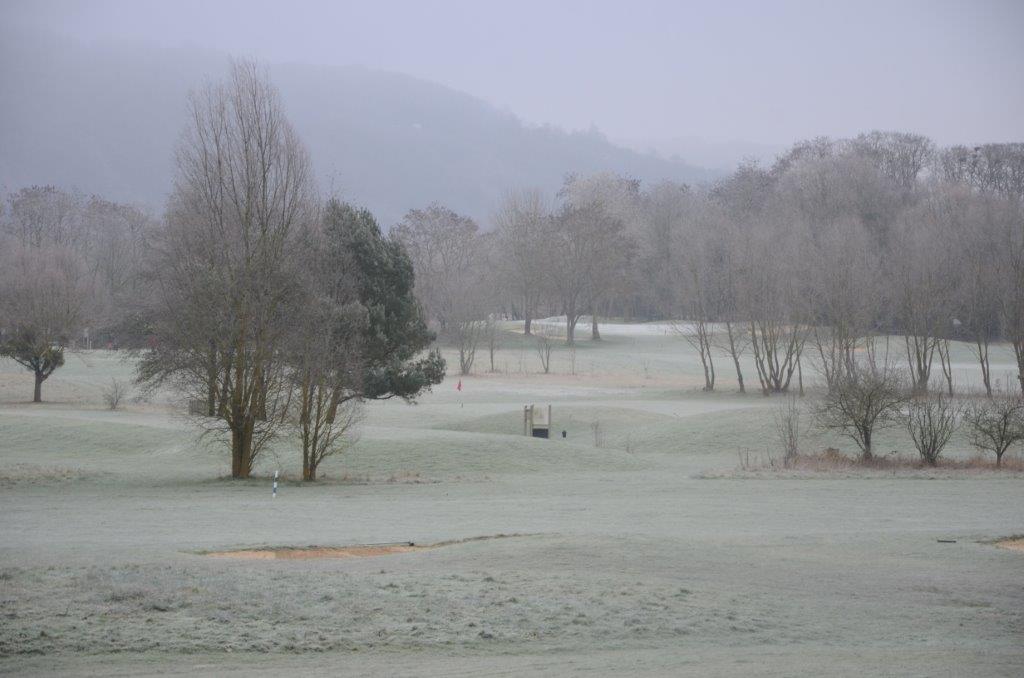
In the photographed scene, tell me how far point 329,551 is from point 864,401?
24195mm

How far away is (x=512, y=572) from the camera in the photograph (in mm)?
14000

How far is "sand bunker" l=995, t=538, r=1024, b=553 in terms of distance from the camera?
17.9 metres

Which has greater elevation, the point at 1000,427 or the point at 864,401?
the point at 864,401

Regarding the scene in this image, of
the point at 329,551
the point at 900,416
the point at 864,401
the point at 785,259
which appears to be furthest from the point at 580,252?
the point at 329,551

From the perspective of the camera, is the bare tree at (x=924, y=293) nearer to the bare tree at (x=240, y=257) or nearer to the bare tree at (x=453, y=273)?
the bare tree at (x=453, y=273)

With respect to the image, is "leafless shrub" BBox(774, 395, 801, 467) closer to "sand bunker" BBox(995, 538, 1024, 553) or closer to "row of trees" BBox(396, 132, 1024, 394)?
"row of trees" BBox(396, 132, 1024, 394)

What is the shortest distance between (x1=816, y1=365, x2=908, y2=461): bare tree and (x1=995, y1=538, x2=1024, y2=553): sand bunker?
15561mm

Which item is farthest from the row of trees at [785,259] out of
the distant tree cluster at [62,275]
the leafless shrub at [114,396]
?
the distant tree cluster at [62,275]

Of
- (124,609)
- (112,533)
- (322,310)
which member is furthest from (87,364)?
(124,609)

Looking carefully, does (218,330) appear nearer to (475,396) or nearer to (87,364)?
(475,396)

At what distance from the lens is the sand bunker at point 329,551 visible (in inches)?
634

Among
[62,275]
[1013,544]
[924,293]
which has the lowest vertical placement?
[1013,544]

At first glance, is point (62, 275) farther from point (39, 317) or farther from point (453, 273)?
point (453, 273)

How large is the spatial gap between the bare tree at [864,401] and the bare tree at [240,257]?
19932mm
